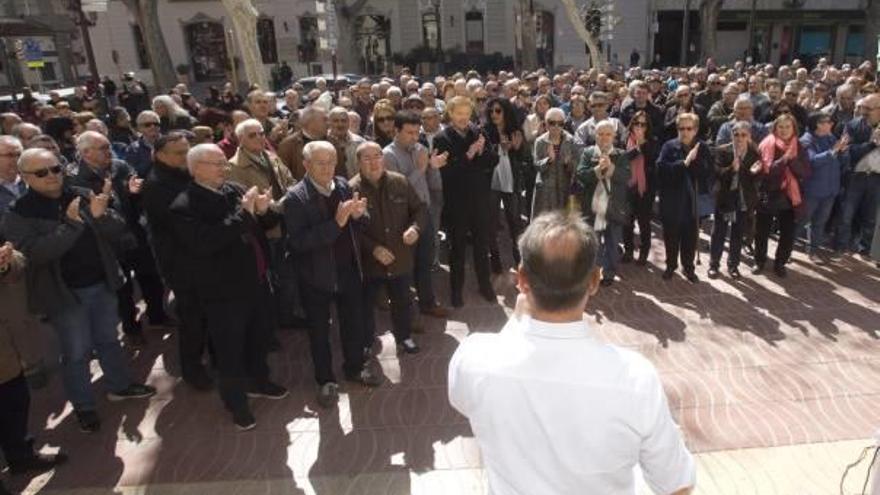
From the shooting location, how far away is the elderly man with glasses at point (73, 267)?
399 cm

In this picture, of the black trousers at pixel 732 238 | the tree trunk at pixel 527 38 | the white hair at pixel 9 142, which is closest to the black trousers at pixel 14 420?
the white hair at pixel 9 142

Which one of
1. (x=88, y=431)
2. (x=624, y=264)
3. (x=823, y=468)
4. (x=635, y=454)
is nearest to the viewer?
(x=635, y=454)

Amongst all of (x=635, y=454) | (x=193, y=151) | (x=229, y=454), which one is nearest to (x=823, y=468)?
(x=635, y=454)

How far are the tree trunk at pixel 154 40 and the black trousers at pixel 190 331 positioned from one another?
2143 cm

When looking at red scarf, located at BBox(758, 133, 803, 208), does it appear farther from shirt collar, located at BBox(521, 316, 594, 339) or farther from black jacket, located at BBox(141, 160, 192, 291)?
shirt collar, located at BBox(521, 316, 594, 339)

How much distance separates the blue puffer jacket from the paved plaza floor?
50.2 inches

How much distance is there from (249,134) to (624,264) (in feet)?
14.5

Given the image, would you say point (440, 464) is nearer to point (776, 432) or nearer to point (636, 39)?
point (776, 432)

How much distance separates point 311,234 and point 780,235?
5.16 metres

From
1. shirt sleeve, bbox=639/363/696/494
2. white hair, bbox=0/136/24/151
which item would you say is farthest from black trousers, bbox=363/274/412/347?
shirt sleeve, bbox=639/363/696/494

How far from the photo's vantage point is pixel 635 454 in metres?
1.69

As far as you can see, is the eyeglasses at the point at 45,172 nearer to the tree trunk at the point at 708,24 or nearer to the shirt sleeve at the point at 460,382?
the shirt sleeve at the point at 460,382

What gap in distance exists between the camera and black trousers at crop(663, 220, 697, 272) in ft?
21.5

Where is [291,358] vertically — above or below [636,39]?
below
